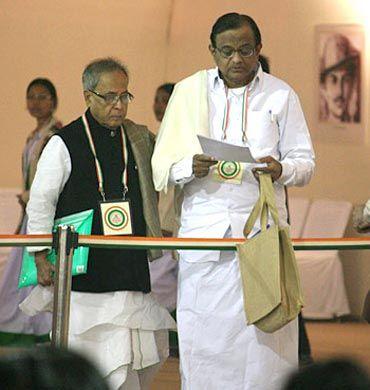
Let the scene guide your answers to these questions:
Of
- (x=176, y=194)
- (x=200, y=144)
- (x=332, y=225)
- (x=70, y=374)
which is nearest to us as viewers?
(x=70, y=374)

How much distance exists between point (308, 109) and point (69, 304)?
24.8ft

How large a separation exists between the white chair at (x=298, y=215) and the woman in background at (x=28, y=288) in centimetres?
377

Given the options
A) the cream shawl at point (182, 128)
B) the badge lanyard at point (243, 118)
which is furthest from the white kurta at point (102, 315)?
the badge lanyard at point (243, 118)

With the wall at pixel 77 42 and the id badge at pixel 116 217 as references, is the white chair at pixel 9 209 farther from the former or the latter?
the id badge at pixel 116 217

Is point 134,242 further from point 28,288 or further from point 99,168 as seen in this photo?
point 28,288

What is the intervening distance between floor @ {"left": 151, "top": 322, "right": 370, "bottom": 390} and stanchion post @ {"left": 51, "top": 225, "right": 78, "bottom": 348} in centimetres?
219

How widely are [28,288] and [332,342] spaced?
2.52 metres

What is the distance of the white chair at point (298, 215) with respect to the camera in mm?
12867

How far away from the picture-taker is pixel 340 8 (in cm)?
1277

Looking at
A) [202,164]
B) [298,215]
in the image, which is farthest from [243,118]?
[298,215]

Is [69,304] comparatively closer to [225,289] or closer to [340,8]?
[225,289]

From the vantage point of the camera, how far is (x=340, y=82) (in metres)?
12.9

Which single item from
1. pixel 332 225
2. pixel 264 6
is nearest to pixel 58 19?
pixel 264 6

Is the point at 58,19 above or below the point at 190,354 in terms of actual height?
above
